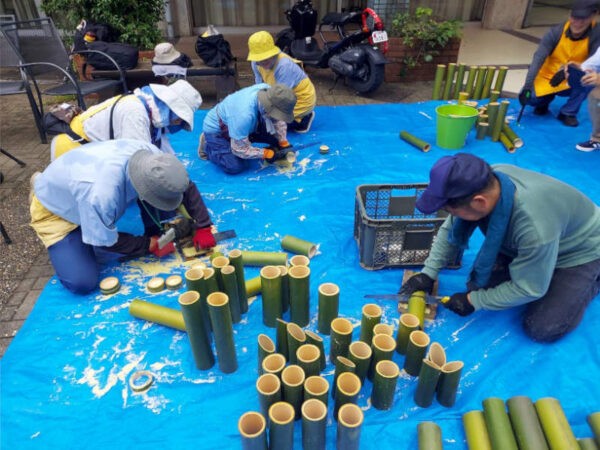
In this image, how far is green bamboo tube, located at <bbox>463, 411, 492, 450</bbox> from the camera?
209 centimetres

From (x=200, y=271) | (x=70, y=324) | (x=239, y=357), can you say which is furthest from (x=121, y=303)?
(x=239, y=357)

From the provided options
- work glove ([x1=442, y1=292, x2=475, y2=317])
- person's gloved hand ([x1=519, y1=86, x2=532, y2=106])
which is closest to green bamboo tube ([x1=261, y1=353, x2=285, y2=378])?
work glove ([x1=442, y1=292, x2=475, y2=317])

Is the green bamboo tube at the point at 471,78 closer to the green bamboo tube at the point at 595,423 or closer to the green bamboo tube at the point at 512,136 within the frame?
the green bamboo tube at the point at 512,136

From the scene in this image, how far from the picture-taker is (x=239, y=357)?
8.70 ft

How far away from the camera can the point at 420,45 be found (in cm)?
714

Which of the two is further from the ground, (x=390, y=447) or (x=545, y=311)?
(x=545, y=311)

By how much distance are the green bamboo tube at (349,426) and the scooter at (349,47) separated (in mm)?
5489

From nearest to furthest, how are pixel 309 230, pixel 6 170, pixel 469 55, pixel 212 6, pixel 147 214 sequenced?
pixel 147 214 < pixel 309 230 < pixel 6 170 < pixel 469 55 < pixel 212 6

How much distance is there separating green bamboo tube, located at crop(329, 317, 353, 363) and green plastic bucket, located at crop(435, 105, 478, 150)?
3.29 metres

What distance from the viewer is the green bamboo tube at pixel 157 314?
2.76m

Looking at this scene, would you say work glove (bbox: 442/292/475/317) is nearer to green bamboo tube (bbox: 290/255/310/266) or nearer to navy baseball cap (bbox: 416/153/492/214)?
navy baseball cap (bbox: 416/153/492/214)

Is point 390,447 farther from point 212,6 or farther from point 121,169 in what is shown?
point 212,6

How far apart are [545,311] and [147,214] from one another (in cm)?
299

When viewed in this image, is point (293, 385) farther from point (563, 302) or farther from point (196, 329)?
point (563, 302)
